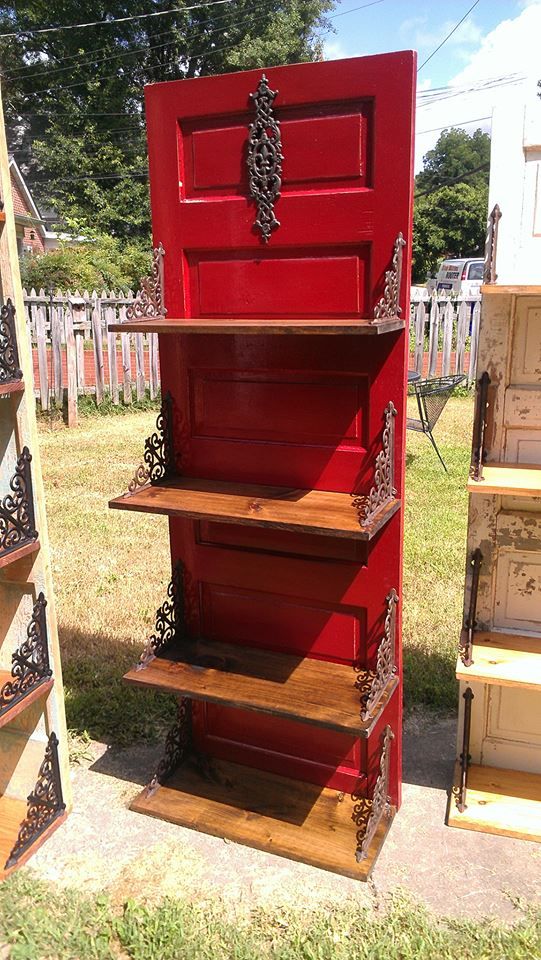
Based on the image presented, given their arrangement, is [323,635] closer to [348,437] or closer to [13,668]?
[348,437]

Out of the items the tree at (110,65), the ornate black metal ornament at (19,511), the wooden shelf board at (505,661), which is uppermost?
Answer: the tree at (110,65)

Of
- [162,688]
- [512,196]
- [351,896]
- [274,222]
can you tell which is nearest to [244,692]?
[162,688]

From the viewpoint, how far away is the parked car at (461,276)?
19734mm

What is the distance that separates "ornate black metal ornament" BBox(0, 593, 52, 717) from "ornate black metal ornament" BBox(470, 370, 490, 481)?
173cm

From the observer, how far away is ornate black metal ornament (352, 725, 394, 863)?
2.83 metres

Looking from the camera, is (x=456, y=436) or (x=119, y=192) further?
(x=119, y=192)

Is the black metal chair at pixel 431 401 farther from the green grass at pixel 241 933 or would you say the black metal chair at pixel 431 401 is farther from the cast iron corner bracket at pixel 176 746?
the green grass at pixel 241 933

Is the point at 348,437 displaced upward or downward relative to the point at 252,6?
downward

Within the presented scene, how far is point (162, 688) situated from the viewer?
286 cm

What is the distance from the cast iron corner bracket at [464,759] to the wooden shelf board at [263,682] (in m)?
0.45

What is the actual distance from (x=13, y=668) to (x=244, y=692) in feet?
2.95

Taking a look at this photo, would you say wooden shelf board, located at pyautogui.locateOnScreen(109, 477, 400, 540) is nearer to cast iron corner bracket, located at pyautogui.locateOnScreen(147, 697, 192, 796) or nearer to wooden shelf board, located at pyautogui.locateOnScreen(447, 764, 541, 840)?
cast iron corner bracket, located at pyautogui.locateOnScreen(147, 697, 192, 796)

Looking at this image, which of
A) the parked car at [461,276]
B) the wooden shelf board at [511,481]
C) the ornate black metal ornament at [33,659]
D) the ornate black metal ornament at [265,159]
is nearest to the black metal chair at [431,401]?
the wooden shelf board at [511,481]

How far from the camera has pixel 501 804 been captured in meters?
3.05
